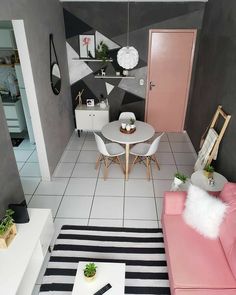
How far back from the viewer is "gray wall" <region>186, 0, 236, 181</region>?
298 cm

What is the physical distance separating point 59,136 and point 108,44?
6.88ft

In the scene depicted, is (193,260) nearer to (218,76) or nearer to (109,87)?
(218,76)

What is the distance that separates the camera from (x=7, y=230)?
2061mm

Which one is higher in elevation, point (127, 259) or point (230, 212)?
point (230, 212)

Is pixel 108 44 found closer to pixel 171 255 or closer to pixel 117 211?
pixel 117 211

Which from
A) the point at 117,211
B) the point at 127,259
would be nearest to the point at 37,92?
the point at 117,211

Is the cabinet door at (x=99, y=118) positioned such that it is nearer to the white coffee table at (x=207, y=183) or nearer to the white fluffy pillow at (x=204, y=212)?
the white coffee table at (x=207, y=183)

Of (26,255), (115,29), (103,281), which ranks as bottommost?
(103,281)

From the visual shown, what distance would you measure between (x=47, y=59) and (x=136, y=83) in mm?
2035

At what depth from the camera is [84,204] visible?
329cm

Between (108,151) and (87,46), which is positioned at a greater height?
(87,46)

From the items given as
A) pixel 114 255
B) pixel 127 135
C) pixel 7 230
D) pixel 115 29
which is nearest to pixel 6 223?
pixel 7 230

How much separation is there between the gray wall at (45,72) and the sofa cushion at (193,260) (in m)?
1.76

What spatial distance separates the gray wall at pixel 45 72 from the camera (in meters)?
2.49
